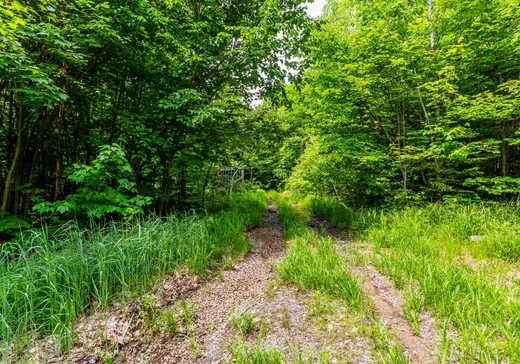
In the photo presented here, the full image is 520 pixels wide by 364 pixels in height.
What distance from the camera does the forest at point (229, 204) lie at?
5.99 feet

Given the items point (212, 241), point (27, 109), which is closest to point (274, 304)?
point (212, 241)

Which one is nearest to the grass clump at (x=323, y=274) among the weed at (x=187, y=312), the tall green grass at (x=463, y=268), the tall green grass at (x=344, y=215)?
the tall green grass at (x=463, y=268)

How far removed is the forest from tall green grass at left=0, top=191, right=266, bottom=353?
0.02m

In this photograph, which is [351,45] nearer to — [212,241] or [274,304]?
[212,241]

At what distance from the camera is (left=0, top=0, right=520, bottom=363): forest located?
5.99ft

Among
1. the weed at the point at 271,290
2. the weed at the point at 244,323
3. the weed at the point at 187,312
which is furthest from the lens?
the weed at the point at 271,290

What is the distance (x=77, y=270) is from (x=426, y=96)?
794cm

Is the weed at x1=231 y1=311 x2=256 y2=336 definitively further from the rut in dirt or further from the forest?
the rut in dirt

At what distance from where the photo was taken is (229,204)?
7727 mm

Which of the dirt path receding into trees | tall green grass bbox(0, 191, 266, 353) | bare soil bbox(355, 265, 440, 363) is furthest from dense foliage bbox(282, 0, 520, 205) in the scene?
tall green grass bbox(0, 191, 266, 353)

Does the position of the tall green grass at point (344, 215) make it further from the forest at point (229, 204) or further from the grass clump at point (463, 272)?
the grass clump at point (463, 272)

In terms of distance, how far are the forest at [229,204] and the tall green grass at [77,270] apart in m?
0.02

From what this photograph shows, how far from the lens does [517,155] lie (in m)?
5.71

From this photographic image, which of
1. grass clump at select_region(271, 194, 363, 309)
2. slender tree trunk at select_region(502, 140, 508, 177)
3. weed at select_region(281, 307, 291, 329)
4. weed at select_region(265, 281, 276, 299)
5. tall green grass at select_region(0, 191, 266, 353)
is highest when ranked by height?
slender tree trunk at select_region(502, 140, 508, 177)
